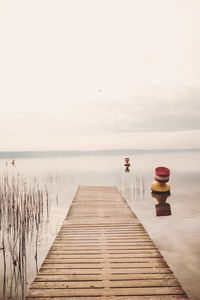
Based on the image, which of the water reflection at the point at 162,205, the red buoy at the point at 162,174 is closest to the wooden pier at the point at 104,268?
the water reflection at the point at 162,205

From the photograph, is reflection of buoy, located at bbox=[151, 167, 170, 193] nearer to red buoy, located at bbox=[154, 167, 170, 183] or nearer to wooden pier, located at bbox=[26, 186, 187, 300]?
red buoy, located at bbox=[154, 167, 170, 183]

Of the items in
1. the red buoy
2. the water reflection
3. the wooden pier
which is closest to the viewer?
the wooden pier

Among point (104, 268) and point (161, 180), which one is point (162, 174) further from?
point (104, 268)

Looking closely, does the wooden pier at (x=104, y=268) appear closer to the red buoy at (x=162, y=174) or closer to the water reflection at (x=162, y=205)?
the water reflection at (x=162, y=205)

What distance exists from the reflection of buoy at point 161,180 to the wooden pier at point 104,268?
26.5 feet

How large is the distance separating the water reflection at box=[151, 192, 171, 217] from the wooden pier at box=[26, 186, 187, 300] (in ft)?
17.8

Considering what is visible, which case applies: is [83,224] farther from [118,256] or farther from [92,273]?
[92,273]

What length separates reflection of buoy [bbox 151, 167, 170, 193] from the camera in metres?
15.2

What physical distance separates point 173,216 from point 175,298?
8528mm

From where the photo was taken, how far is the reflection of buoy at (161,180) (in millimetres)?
15180

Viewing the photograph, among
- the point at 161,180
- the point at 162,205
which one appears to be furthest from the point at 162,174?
the point at 162,205

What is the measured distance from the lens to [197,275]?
230 inches

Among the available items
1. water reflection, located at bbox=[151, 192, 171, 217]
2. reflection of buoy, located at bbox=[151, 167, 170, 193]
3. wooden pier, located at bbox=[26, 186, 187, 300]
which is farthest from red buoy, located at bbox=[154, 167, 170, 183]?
wooden pier, located at bbox=[26, 186, 187, 300]

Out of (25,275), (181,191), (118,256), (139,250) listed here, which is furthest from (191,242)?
(181,191)
